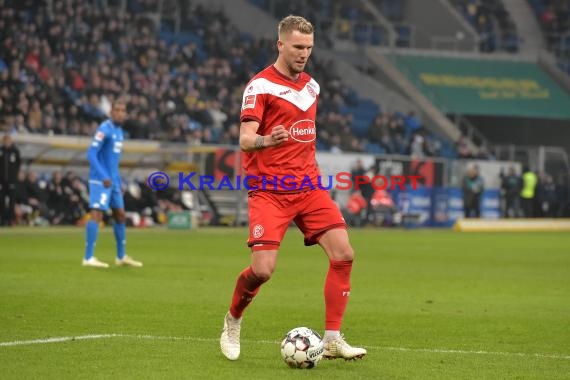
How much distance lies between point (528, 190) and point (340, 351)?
104 ft

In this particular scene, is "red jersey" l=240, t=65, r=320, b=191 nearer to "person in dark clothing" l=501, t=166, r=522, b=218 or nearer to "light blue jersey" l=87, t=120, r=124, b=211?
"light blue jersey" l=87, t=120, r=124, b=211

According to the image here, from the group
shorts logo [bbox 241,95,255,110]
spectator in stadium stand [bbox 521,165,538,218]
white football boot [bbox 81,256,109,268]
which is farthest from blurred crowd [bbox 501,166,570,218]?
shorts logo [bbox 241,95,255,110]

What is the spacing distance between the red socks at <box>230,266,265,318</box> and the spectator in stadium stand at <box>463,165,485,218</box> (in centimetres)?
2893

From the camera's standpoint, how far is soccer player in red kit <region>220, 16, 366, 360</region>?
8297 mm

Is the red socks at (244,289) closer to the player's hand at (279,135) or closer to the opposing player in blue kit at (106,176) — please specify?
the player's hand at (279,135)

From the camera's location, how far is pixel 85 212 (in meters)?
30.9

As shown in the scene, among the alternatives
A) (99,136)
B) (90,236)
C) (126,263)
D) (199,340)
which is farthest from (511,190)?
(199,340)

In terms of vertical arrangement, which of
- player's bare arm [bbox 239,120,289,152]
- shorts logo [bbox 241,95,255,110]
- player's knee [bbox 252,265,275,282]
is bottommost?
player's knee [bbox 252,265,275,282]

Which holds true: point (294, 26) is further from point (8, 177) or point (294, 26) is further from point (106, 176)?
point (8, 177)

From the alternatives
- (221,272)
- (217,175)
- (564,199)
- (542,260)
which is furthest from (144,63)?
(221,272)

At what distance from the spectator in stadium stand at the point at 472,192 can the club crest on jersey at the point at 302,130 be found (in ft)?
94.5

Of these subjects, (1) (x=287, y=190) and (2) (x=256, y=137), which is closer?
(2) (x=256, y=137)

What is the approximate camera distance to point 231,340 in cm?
835

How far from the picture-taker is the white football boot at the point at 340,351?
26.8 feet
